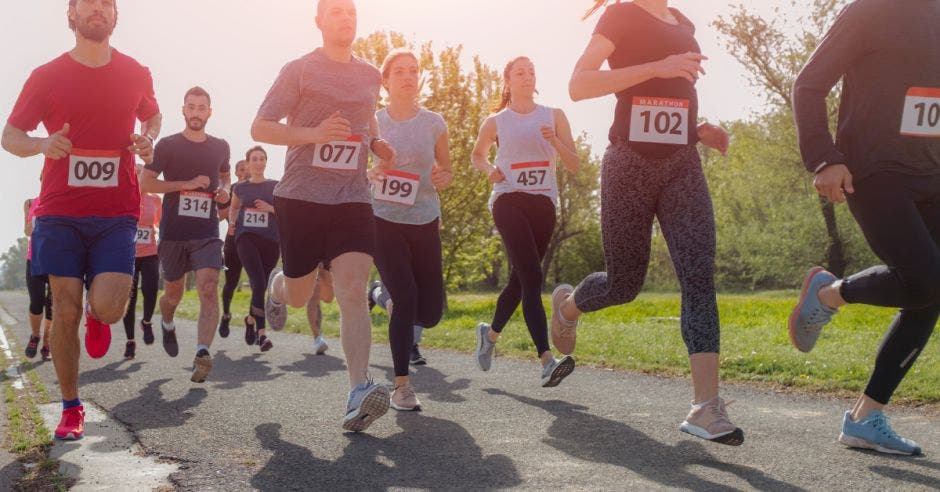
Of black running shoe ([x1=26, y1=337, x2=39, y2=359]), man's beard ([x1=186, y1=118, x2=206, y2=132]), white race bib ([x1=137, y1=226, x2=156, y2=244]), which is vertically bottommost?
black running shoe ([x1=26, y1=337, x2=39, y2=359])

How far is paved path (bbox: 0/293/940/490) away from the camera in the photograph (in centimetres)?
367

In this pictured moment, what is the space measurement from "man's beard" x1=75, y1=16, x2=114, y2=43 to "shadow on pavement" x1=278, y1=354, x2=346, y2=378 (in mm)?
3428

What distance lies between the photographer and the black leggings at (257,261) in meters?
9.73

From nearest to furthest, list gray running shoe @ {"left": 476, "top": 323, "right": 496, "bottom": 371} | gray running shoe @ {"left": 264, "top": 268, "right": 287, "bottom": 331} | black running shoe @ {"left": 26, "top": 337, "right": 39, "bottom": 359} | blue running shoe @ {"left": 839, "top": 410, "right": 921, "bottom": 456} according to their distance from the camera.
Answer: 1. blue running shoe @ {"left": 839, "top": 410, "right": 921, "bottom": 456}
2. gray running shoe @ {"left": 476, "top": 323, "right": 496, "bottom": 371}
3. gray running shoe @ {"left": 264, "top": 268, "right": 287, "bottom": 331}
4. black running shoe @ {"left": 26, "top": 337, "right": 39, "bottom": 359}

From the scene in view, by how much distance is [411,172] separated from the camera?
605 cm

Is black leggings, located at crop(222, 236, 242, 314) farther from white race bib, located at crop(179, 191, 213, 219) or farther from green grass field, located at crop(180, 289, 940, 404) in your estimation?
white race bib, located at crop(179, 191, 213, 219)

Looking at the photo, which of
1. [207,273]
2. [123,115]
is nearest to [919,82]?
[123,115]

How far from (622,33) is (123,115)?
2692 millimetres

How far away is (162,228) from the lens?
8.08 m

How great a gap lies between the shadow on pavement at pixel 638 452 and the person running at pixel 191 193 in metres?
3.91

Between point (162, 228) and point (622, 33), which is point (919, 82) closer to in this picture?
point (622, 33)

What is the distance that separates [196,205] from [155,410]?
2661mm

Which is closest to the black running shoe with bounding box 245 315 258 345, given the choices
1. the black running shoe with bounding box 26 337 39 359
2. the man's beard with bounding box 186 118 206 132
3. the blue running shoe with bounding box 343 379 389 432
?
the black running shoe with bounding box 26 337 39 359

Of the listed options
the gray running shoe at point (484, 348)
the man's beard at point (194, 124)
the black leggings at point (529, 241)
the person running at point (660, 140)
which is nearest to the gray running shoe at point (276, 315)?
the man's beard at point (194, 124)
